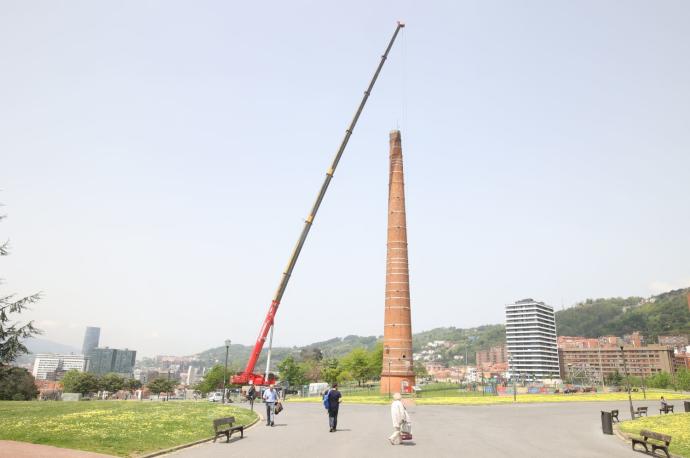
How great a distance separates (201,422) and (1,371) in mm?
7541

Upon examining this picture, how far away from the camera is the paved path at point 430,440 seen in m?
12.5

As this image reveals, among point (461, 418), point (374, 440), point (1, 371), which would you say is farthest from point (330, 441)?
point (1, 371)

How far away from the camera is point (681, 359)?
15875 centimetres

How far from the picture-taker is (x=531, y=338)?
183 metres

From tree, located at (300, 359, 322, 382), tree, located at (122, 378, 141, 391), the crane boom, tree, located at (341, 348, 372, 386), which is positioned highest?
the crane boom

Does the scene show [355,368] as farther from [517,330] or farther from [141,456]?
[517,330]

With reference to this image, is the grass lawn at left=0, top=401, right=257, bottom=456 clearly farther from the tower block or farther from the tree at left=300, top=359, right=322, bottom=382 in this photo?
the tree at left=300, top=359, right=322, bottom=382

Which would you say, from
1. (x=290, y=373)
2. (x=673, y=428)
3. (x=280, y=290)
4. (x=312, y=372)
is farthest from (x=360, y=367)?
(x=673, y=428)

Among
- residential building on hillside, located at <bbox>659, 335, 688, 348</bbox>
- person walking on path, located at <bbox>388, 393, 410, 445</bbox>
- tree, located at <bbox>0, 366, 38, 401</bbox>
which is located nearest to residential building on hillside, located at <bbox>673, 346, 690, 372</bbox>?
residential building on hillside, located at <bbox>659, 335, 688, 348</bbox>

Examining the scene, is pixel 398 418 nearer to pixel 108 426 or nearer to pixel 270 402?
pixel 270 402

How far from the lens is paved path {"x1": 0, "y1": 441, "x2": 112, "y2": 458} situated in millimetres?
10891

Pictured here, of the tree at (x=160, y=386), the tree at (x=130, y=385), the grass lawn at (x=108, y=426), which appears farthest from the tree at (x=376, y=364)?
the grass lawn at (x=108, y=426)

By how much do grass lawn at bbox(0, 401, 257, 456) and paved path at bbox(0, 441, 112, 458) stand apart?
1.60 ft

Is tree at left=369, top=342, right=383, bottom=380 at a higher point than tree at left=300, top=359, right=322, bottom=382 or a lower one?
higher
